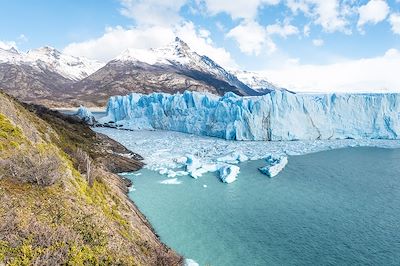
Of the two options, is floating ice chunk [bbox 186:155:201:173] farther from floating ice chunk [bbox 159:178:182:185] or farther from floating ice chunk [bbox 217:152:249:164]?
floating ice chunk [bbox 217:152:249:164]

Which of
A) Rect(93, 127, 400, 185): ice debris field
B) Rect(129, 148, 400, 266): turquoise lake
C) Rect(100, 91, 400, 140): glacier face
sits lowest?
Rect(129, 148, 400, 266): turquoise lake

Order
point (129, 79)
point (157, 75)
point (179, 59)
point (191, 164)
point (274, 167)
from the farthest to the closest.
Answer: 1. point (179, 59)
2. point (157, 75)
3. point (129, 79)
4. point (191, 164)
5. point (274, 167)

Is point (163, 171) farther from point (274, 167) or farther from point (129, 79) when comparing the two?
point (129, 79)

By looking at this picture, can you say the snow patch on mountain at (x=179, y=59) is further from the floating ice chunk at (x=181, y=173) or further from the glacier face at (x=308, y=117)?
the floating ice chunk at (x=181, y=173)

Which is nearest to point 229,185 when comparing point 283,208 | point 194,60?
point 283,208

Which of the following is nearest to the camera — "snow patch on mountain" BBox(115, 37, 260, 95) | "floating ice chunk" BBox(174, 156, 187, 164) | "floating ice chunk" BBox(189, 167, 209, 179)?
"floating ice chunk" BBox(189, 167, 209, 179)

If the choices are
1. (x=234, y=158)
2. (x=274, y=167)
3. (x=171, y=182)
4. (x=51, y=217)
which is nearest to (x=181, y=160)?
(x=234, y=158)

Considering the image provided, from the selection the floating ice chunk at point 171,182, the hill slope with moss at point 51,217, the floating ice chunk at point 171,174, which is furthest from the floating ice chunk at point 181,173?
the hill slope with moss at point 51,217

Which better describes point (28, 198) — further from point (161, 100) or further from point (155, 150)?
point (161, 100)

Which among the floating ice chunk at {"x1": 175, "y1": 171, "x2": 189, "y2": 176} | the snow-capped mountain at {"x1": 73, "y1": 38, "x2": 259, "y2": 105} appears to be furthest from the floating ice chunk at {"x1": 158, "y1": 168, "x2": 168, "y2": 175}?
the snow-capped mountain at {"x1": 73, "y1": 38, "x2": 259, "y2": 105}
